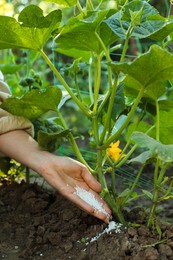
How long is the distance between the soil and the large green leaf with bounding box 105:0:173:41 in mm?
563

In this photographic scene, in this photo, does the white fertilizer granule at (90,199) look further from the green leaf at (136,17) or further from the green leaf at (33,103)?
the green leaf at (136,17)

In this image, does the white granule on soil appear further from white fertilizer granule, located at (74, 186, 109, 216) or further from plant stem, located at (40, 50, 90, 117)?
plant stem, located at (40, 50, 90, 117)

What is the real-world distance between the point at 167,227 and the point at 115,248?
186 millimetres

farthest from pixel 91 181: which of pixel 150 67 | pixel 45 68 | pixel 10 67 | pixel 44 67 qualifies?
pixel 45 68

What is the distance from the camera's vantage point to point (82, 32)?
147 centimetres

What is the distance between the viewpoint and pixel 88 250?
157cm

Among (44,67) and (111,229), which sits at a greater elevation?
(111,229)

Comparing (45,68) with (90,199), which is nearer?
(90,199)

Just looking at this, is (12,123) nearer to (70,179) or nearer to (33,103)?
(33,103)

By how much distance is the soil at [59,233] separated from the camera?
151 cm

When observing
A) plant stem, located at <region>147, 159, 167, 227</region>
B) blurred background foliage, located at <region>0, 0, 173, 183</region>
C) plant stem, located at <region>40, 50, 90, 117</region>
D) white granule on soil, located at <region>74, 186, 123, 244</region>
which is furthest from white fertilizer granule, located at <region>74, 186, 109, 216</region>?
blurred background foliage, located at <region>0, 0, 173, 183</region>

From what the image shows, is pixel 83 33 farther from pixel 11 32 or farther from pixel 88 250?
pixel 88 250

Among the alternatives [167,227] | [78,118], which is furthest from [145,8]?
[78,118]

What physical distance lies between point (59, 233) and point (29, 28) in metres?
0.64
